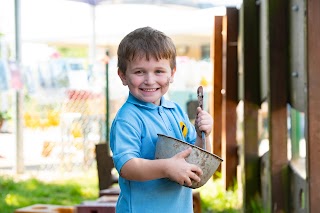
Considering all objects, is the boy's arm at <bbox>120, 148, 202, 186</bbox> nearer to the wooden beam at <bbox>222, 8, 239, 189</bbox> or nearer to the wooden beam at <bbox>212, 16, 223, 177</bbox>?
the wooden beam at <bbox>222, 8, 239, 189</bbox>

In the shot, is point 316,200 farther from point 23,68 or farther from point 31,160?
point 31,160

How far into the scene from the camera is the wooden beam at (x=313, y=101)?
389cm

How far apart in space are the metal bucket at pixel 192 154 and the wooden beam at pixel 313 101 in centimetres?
132

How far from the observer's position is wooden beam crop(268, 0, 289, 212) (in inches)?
198

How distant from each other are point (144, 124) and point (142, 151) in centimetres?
9

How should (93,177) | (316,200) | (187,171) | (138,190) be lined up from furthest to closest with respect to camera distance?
(93,177)
(316,200)
(138,190)
(187,171)

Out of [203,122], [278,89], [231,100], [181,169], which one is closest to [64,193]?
[231,100]

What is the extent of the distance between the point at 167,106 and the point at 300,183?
6.35 ft

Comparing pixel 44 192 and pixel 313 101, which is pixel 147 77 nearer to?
pixel 313 101

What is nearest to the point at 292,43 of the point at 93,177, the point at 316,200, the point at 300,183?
the point at 300,183

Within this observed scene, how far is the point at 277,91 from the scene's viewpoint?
5.05 meters

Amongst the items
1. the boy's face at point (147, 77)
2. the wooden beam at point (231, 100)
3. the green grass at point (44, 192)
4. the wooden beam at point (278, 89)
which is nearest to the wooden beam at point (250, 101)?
the wooden beam at point (278, 89)

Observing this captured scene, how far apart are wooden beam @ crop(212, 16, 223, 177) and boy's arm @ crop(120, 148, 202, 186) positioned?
555 cm

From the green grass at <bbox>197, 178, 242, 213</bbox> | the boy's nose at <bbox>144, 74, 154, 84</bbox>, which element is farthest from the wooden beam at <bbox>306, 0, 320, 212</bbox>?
the green grass at <bbox>197, 178, 242, 213</bbox>
